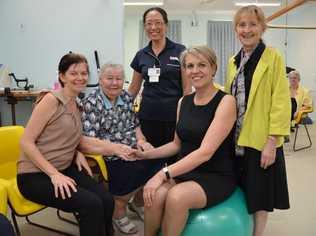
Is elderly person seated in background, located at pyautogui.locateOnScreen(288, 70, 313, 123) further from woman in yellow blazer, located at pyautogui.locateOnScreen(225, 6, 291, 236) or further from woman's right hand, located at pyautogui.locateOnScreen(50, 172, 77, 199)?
woman's right hand, located at pyautogui.locateOnScreen(50, 172, 77, 199)

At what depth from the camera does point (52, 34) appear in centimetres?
462

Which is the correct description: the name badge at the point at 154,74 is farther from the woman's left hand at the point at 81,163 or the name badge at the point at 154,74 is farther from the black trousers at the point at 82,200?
the black trousers at the point at 82,200

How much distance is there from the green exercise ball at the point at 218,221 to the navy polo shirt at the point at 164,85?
91cm

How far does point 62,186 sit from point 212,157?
31.2 inches

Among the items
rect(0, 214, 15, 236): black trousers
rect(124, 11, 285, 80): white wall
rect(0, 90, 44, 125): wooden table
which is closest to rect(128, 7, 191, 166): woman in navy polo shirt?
rect(0, 214, 15, 236): black trousers

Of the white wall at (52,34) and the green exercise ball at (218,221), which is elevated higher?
the white wall at (52,34)

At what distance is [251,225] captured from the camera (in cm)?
196

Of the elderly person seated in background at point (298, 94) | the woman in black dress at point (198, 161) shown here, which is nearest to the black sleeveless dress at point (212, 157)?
the woman in black dress at point (198, 161)

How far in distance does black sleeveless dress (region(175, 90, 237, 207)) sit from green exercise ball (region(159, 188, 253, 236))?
5 cm

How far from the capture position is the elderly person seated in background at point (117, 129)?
7.66 feet

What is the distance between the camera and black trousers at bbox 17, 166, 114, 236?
1813mm

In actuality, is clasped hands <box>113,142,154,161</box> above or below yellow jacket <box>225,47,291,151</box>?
below

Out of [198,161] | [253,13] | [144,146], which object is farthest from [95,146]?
[253,13]

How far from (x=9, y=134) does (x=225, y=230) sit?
1.46 m
